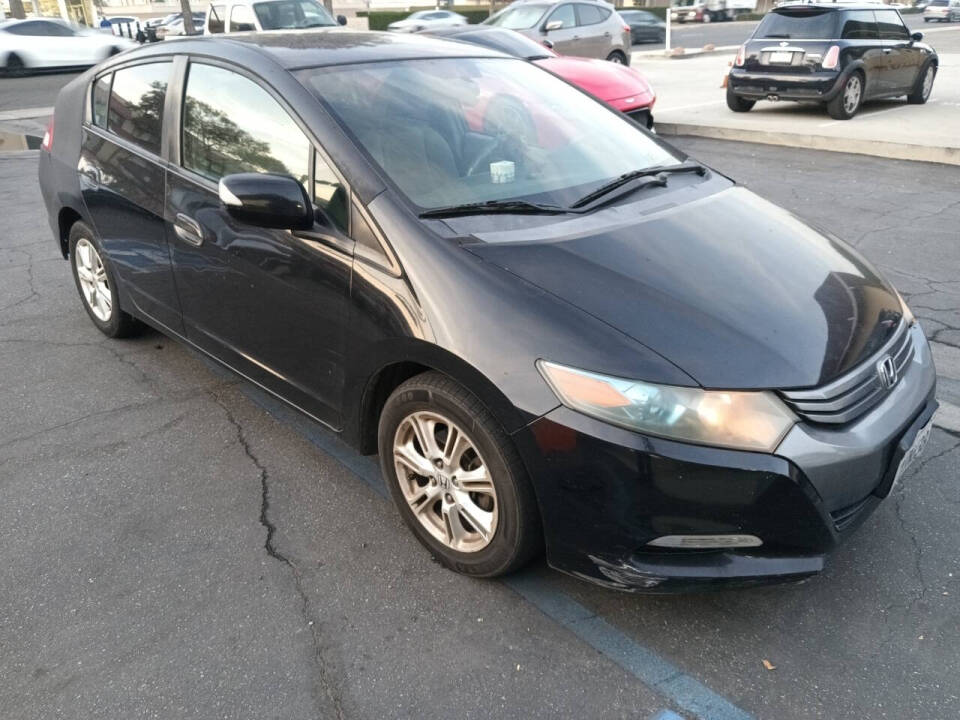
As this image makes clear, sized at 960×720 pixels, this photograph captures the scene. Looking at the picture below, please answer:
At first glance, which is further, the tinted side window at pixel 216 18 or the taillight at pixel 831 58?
the tinted side window at pixel 216 18

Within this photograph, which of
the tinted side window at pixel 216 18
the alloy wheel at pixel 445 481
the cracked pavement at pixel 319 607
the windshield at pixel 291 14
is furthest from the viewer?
the tinted side window at pixel 216 18

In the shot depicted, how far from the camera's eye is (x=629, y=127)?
147 inches

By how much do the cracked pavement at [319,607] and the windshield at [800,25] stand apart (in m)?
8.92

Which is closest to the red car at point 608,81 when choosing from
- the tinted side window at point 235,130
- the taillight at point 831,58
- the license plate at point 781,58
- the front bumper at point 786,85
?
the front bumper at point 786,85

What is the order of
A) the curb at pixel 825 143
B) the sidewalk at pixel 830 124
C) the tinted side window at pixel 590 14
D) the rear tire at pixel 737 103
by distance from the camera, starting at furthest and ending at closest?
the tinted side window at pixel 590 14 → the rear tire at pixel 737 103 → the sidewalk at pixel 830 124 → the curb at pixel 825 143

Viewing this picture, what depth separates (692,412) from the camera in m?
2.20

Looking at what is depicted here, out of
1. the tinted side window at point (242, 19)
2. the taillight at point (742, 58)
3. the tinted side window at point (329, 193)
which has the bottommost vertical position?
the taillight at point (742, 58)

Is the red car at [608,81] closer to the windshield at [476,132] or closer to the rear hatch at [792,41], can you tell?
the rear hatch at [792,41]

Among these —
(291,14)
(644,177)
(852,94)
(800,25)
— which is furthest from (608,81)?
(291,14)

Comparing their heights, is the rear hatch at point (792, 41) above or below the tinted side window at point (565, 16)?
below

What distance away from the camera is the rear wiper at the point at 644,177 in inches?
118

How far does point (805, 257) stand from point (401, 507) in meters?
1.66

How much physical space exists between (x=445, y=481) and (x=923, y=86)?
12656 millimetres

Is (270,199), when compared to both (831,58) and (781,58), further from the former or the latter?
(781,58)
